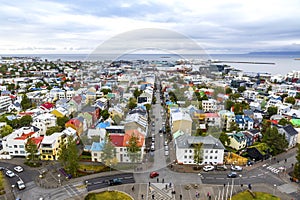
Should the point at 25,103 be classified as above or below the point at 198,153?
above

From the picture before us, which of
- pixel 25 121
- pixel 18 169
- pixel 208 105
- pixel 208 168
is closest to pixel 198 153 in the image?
pixel 208 168

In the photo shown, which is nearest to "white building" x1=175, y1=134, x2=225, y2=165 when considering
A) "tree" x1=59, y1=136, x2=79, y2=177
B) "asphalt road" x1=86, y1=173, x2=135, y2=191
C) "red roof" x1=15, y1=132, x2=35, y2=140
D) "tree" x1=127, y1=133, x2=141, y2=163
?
"tree" x1=127, y1=133, x2=141, y2=163

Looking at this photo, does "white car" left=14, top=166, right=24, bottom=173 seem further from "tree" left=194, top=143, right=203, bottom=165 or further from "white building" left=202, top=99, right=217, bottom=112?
"white building" left=202, top=99, right=217, bottom=112

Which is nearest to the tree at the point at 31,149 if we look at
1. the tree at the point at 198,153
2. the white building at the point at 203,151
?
the white building at the point at 203,151

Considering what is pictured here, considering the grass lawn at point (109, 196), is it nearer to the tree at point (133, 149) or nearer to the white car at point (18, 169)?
the tree at point (133, 149)

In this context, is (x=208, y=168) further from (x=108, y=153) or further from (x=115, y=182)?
(x=108, y=153)

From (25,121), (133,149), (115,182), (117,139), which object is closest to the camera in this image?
(115,182)
